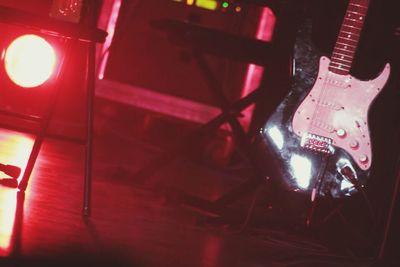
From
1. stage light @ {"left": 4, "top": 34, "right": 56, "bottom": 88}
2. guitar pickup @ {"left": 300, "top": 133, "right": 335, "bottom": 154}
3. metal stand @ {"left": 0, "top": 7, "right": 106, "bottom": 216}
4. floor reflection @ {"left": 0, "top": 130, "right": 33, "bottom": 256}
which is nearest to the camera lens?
floor reflection @ {"left": 0, "top": 130, "right": 33, "bottom": 256}

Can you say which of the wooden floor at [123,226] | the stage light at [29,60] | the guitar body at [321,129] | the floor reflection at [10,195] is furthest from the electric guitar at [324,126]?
the stage light at [29,60]

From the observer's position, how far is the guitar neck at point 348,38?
231 cm

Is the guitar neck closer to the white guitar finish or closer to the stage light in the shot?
the white guitar finish

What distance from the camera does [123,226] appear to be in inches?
74.2

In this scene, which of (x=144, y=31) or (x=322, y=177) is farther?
(x=144, y=31)

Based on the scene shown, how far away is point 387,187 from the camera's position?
2.79 meters

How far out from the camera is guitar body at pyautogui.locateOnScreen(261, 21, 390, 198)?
2.30m

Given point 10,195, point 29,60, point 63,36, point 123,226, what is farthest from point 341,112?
point 29,60

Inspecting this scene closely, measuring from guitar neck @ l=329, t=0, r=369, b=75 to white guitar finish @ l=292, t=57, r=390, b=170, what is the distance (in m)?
0.03

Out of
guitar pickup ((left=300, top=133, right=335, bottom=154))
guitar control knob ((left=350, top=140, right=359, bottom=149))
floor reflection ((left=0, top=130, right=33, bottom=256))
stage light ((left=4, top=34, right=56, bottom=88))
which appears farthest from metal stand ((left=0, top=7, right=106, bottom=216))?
stage light ((left=4, top=34, right=56, bottom=88))

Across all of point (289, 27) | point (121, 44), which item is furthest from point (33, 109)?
point (289, 27)

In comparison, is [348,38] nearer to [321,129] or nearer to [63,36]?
[321,129]

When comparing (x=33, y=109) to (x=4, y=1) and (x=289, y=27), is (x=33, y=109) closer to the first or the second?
(x=4, y=1)

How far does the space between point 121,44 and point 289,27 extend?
2.11 meters
